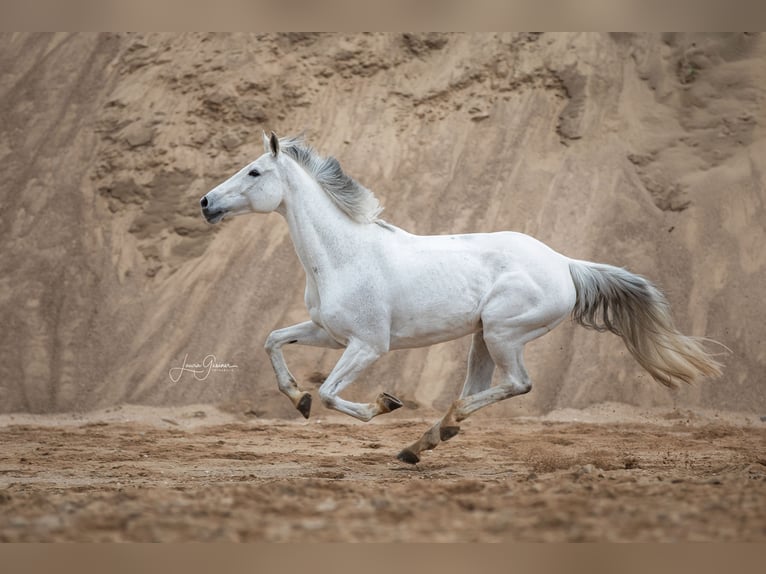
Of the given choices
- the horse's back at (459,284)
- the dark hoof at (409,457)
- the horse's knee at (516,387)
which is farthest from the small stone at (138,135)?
the horse's knee at (516,387)

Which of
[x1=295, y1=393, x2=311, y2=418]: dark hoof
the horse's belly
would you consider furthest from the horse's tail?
[x1=295, y1=393, x2=311, y2=418]: dark hoof

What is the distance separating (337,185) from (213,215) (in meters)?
1.02

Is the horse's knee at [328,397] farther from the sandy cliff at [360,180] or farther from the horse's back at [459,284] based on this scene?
the sandy cliff at [360,180]

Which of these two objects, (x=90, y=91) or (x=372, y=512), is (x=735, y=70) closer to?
(x=90, y=91)

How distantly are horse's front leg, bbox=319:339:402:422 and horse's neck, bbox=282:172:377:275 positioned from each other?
694 millimetres

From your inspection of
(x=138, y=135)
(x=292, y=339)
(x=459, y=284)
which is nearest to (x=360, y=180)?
(x=138, y=135)

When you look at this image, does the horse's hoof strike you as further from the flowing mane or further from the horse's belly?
the flowing mane

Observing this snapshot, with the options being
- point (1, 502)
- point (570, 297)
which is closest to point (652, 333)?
A: point (570, 297)

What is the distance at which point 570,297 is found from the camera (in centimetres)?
707

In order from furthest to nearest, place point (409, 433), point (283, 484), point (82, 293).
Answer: point (82, 293) < point (409, 433) < point (283, 484)

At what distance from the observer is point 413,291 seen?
680 centimetres

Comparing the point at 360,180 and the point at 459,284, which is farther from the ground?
the point at 360,180

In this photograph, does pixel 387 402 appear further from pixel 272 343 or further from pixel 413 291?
pixel 272 343

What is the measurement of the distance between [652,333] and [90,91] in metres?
11.1
